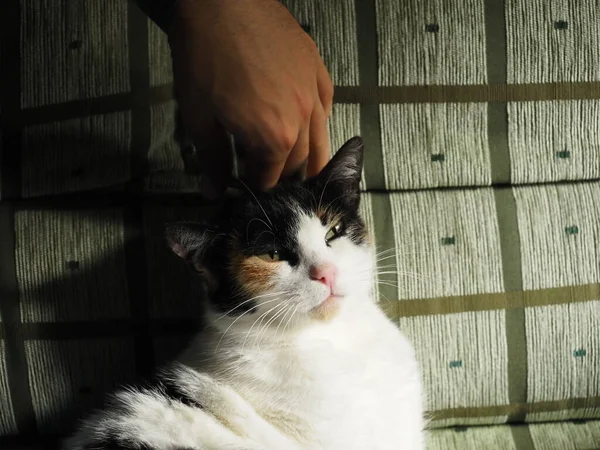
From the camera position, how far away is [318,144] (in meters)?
0.93

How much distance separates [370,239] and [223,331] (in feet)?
1.00

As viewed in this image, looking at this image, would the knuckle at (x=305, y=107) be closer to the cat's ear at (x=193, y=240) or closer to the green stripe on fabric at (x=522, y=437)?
the cat's ear at (x=193, y=240)

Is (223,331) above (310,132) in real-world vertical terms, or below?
below

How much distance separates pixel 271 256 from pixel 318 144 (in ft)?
0.74

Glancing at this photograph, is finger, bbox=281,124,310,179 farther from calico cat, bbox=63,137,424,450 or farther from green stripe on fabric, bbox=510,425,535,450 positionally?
green stripe on fabric, bbox=510,425,535,450

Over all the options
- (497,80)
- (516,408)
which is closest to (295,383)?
(516,408)

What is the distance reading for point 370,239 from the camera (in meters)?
0.96

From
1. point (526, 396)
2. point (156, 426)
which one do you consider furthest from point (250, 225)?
point (526, 396)

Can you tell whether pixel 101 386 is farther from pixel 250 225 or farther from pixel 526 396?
pixel 526 396

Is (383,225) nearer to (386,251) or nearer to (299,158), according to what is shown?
(386,251)

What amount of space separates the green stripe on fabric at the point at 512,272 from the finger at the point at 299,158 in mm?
411

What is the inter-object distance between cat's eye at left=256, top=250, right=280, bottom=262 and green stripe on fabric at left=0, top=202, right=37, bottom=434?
20.8 inches

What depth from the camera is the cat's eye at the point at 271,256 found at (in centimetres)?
83

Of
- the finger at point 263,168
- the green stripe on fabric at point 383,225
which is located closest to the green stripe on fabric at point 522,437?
the green stripe on fabric at point 383,225
